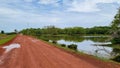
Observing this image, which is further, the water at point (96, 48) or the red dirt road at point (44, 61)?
the water at point (96, 48)

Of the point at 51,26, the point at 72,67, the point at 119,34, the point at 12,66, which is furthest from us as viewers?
the point at 51,26

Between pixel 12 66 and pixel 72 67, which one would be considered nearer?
pixel 72 67

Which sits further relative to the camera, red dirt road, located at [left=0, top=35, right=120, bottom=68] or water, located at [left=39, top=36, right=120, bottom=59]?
water, located at [left=39, top=36, right=120, bottom=59]

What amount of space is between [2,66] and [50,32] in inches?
7086

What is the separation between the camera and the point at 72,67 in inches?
672

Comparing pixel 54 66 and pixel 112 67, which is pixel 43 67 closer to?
pixel 54 66

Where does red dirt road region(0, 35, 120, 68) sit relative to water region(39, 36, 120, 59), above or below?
above

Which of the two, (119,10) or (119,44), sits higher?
(119,10)

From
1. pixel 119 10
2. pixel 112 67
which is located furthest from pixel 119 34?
pixel 112 67

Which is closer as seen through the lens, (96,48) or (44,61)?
(44,61)

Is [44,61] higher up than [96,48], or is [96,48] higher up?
[44,61]

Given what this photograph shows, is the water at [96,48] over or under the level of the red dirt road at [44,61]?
under

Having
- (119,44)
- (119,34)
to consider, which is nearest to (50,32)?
(119,44)

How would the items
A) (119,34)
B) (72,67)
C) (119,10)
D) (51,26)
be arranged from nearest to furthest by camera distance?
(72,67)
(119,34)
(119,10)
(51,26)
